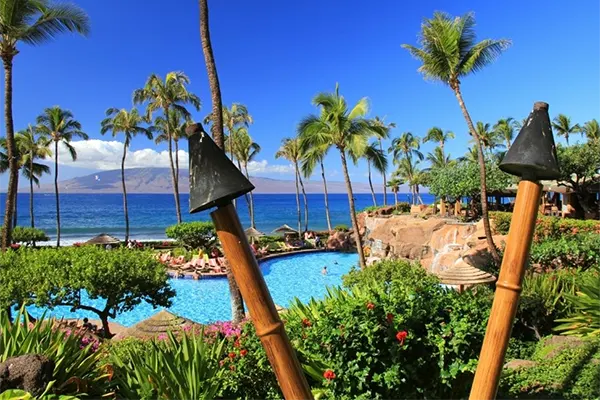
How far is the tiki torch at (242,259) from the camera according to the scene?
1.81 metres

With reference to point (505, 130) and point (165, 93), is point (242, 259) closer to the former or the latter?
point (165, 93)

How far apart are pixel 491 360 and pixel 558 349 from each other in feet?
19.5

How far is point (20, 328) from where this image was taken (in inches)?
172

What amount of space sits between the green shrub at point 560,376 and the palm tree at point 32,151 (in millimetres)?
39074

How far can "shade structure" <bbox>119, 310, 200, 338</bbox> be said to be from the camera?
26.8 feet

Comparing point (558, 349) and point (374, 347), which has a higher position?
point (374, 347)

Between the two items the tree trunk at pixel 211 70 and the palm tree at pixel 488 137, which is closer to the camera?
the tree trunk at pixel 211 70

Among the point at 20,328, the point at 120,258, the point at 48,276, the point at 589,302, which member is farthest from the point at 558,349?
the point at 48,276

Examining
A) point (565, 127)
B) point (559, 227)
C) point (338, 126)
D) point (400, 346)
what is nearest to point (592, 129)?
point (565, 127)

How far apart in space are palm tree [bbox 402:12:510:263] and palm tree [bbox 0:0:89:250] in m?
12.6

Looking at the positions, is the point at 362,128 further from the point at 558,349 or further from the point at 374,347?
the point at 374,347

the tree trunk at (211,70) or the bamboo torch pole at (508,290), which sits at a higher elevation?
the tree trunk at (211,70)

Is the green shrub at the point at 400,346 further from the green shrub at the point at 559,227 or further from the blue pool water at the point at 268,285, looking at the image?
the green shrub at the point at 559,227

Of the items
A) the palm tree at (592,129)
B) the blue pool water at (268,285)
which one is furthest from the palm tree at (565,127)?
the blue pool water at (268,285)
